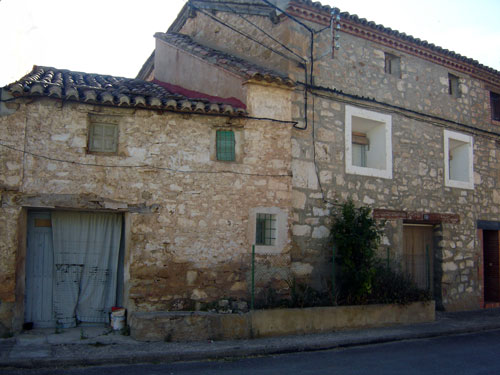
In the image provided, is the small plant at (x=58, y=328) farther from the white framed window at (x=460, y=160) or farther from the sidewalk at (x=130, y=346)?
the white framed window at (x=460, y=160)

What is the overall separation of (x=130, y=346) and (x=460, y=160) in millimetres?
10318

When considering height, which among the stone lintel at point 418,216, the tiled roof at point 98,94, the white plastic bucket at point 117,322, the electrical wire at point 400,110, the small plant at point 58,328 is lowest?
the small plant at point 58,328

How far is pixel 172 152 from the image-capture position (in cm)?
862

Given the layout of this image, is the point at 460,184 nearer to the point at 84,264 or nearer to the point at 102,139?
the point at 102,139

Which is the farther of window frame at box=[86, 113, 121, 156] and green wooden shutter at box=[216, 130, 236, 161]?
green wooden shutter at box=[216, 130, 236, 161]

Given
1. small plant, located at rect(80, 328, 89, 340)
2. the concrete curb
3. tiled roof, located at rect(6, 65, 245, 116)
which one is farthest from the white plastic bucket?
tiled roof, located at rect(6, 65, 245, 116)

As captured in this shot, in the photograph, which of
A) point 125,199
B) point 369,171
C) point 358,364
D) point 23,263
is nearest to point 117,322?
point 23,263

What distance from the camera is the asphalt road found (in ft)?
21.0

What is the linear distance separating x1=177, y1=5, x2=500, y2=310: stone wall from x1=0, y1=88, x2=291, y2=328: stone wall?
3.36ft

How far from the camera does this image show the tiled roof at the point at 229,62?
9.31 meters

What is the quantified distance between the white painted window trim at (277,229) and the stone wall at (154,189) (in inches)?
2.7

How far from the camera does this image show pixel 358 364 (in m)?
6.93

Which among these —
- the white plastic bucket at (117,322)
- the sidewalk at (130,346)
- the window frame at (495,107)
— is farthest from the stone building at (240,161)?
the window frame at (495,107)

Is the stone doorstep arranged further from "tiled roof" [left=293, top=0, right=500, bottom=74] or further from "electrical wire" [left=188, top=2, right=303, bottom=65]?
"tiled roof" [left=293, top=0, right=500, bottom=74]
